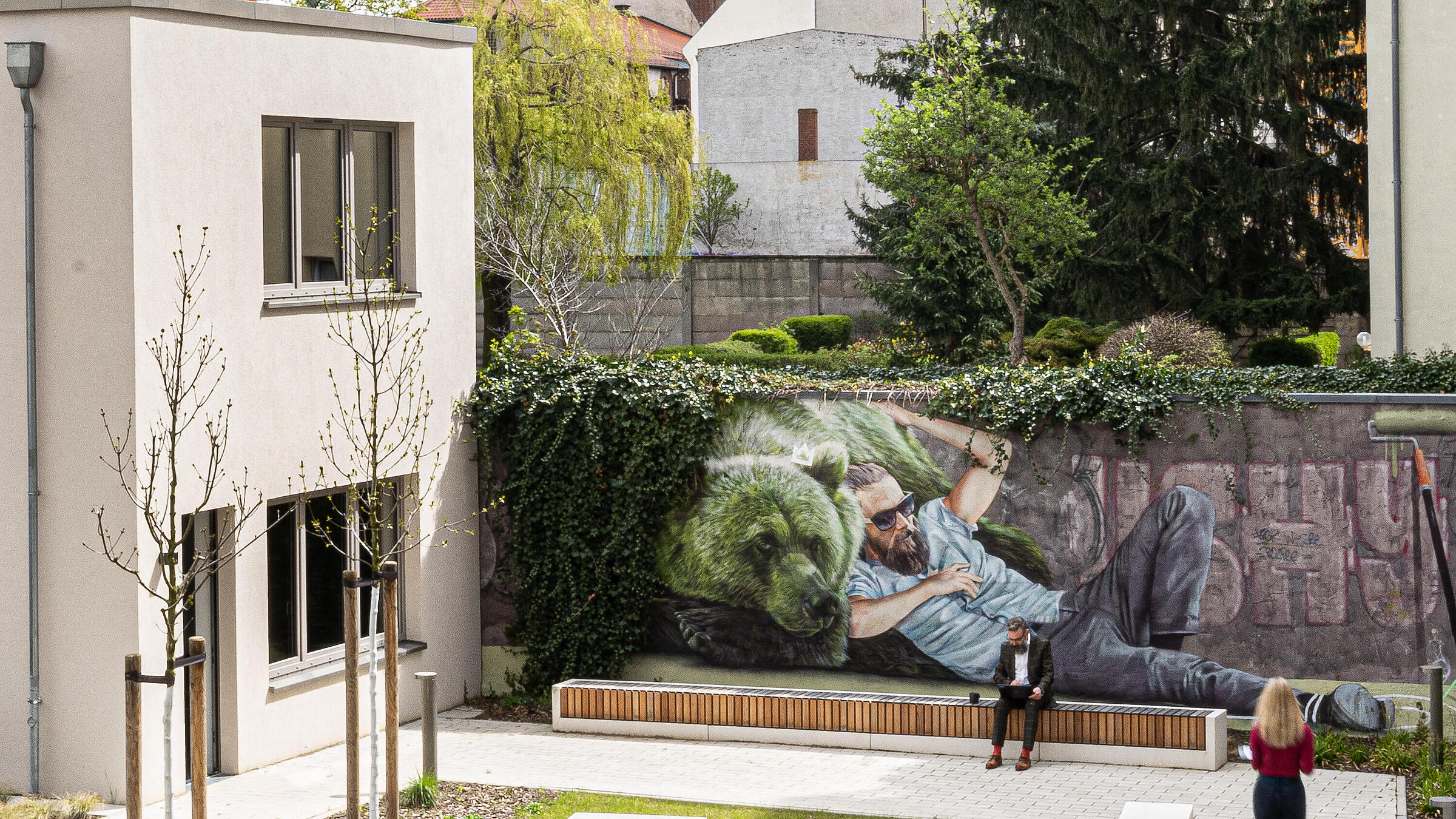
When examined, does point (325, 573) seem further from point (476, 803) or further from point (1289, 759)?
point (1289, 759)

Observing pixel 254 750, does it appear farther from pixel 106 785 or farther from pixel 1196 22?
pixel 1196 22

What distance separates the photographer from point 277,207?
1180cm

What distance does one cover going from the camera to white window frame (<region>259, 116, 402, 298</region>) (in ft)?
38.7

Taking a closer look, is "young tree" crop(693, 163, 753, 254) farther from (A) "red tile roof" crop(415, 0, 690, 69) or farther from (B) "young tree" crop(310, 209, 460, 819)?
(B) "young tree" crop(310, 209, 460, 819)

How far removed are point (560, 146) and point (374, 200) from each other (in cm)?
1059

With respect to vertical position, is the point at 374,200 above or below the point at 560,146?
below

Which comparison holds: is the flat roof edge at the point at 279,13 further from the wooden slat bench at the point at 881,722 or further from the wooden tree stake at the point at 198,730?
the wooden slat bench at the point at 881,722

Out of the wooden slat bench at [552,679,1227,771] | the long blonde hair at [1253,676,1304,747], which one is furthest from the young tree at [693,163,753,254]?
the long blonde hair at [1253,676,1304,747]

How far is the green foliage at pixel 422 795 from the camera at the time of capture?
10312 mm

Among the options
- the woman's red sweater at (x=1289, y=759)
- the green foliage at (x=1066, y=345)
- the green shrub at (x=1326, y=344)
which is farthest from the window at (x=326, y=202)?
the green shrub at (x=1326, y=344)

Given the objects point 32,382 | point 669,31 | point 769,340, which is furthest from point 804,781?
point 669,31

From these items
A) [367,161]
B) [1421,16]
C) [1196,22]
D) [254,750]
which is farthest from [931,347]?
[254,750]

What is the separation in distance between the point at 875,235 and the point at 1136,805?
21796mm

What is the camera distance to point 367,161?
12.7m
